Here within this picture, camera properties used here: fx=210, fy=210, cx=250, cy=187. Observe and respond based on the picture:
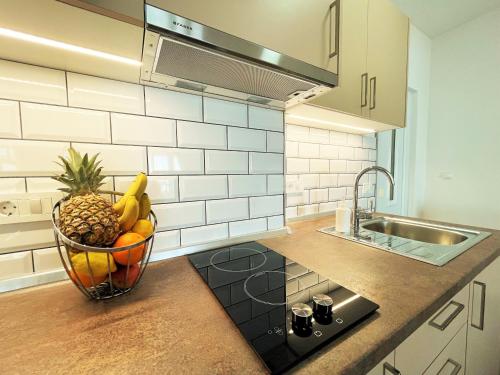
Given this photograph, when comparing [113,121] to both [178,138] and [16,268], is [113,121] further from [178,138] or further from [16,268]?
[16,268]

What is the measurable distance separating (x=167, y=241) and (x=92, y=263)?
1.03 feet

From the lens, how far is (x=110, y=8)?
38cm

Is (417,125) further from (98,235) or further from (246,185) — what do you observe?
(98,235)

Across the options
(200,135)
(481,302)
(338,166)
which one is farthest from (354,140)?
(200,135)

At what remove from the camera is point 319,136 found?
1.36 metres

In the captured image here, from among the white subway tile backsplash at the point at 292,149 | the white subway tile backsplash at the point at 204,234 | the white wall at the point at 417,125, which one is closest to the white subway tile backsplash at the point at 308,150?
the white subway tile backsplash at the point at 292,149

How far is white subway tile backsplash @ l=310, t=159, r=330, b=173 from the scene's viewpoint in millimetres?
1334

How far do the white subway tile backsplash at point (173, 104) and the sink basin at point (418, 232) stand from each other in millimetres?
1138

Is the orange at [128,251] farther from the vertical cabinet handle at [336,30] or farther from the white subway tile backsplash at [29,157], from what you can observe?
the vertical cabinet handle at [336,30]

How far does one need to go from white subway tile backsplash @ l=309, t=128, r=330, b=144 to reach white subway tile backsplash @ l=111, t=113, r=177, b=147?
879 mm

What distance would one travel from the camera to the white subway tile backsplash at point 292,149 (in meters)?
1.22

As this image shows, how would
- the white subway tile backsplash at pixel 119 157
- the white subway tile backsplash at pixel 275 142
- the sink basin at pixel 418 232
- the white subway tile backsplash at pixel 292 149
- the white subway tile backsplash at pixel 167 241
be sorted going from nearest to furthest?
the white subway tile backsplash at pixel 119 157 < the white subway tile backsplash at pixel 167 241 < the white subway tile backsplash at pixel 275 142 < the sink basin at pixel 418 232 < the white subway tile backsplash at pixel 292 149

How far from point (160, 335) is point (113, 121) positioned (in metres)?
0.62

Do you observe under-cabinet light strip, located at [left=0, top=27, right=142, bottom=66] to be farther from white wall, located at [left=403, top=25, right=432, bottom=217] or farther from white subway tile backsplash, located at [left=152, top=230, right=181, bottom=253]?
white wall, located at [left=403, top=25, right=432, bottom=217]
